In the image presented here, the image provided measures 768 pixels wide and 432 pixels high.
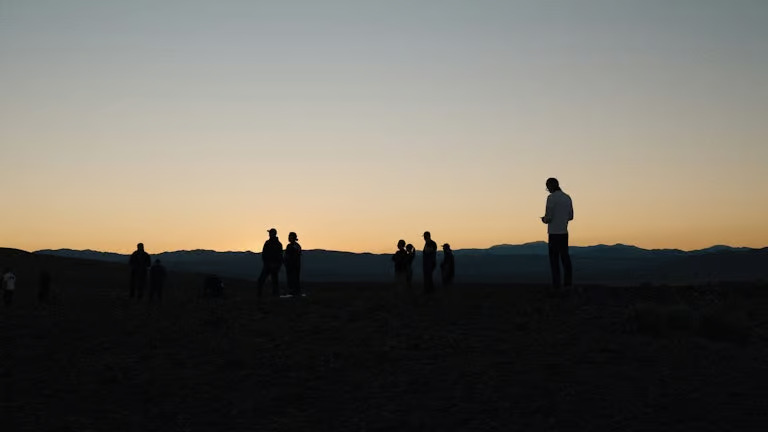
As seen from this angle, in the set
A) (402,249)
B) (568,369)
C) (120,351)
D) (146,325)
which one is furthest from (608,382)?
(402,249)

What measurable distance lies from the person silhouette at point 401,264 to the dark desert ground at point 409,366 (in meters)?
3.93

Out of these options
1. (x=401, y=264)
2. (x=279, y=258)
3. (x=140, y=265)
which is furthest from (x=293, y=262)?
(x=140, y=265)

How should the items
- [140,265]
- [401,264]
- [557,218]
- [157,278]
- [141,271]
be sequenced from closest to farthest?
[557,218] → [401,264] → [140,265] → [141,271] → [157,278]

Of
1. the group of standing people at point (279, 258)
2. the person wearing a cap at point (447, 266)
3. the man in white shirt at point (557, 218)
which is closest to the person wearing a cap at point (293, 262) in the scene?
the group of standing people at point (279, 258)

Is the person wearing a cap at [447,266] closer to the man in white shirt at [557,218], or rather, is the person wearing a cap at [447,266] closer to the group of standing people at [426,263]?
the group of standing people at [426,263]

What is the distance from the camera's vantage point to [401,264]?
23562mm

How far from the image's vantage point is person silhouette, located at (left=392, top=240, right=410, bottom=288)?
23.2 metres

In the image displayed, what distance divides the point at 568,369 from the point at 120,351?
24.4 feet

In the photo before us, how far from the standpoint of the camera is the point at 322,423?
10.4 meters

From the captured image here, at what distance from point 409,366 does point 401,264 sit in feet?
35.4

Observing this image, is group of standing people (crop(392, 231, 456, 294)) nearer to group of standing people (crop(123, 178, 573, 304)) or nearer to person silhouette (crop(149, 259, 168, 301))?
group of standing people (crop(123, 178, 573, 304))

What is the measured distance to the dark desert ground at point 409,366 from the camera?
1045 centimetres

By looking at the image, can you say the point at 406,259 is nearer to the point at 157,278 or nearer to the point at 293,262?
the point at 293,262

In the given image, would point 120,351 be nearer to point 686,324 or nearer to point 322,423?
point 322,423
